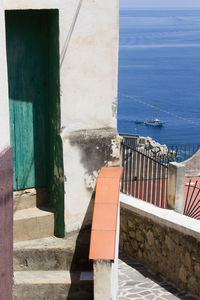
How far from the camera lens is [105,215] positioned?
5.93 metres

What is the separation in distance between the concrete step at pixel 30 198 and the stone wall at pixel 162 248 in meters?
1.69

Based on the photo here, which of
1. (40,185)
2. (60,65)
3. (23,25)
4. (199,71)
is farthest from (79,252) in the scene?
(199,71)

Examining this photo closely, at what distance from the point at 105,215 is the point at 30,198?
1249mm

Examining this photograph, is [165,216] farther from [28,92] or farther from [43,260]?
[28,92]

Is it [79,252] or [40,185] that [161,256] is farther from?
[40,185]

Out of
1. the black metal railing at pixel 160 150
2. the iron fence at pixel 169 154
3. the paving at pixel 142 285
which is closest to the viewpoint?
the paving at pixel 142 285

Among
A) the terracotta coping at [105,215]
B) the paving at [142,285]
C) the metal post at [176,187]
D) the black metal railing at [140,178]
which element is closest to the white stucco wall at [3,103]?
the terracotta coping at [105,215]

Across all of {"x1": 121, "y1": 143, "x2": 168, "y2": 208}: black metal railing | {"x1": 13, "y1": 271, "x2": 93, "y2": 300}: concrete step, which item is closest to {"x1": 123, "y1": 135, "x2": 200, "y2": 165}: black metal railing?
{"x1": 121, "y1": 143, "x2": 168, "y2": 208}: black metal railing

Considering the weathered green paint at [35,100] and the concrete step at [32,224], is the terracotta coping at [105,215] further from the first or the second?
the concrete step at [32,224]

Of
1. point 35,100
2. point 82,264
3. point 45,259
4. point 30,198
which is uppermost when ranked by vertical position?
point 35,100

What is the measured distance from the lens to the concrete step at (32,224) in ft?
21.0

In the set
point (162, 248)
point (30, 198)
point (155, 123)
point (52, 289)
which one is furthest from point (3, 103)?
point (155, 123)

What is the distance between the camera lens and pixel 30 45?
6.33m

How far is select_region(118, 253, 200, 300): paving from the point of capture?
23.1 feet
